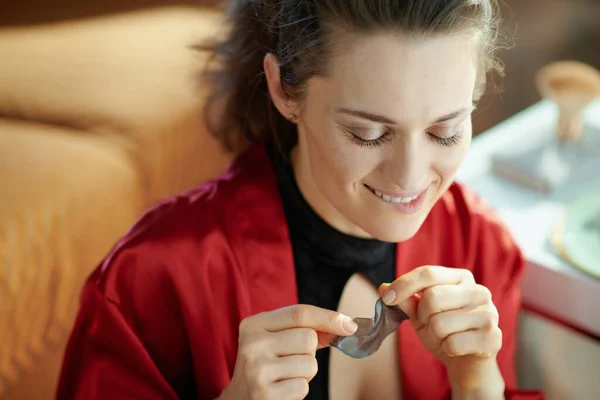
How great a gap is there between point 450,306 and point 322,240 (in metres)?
0.22

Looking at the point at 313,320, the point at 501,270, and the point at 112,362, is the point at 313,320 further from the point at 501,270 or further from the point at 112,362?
the point at 501,270

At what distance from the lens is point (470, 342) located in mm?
810

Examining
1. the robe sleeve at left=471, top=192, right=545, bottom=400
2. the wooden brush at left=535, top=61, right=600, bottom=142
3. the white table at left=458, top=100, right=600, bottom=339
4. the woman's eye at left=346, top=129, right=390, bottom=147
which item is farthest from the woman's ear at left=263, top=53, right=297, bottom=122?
the wooden brush at left=535, top=61, right=600, bottom=142

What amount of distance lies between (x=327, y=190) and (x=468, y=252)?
0.33 metres

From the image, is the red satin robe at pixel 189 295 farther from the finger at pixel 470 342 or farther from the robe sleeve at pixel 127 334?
the finger at pixel 470 342

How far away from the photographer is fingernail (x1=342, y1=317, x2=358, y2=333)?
731mm

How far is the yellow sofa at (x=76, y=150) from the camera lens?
1.48 m

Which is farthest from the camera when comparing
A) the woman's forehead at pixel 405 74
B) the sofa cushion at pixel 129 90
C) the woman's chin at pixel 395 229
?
the sofa cushion at pixel 129 90

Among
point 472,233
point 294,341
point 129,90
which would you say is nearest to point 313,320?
point 294,341

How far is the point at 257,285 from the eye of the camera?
3.08 ft

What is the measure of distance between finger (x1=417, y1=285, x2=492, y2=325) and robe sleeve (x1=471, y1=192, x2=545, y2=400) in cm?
27

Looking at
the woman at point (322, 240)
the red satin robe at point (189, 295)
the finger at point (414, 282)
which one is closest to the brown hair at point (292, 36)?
the woman at point (322, 240)

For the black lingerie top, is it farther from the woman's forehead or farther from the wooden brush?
the wooden brush

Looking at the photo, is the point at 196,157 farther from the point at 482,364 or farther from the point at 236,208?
the point at 482,364
